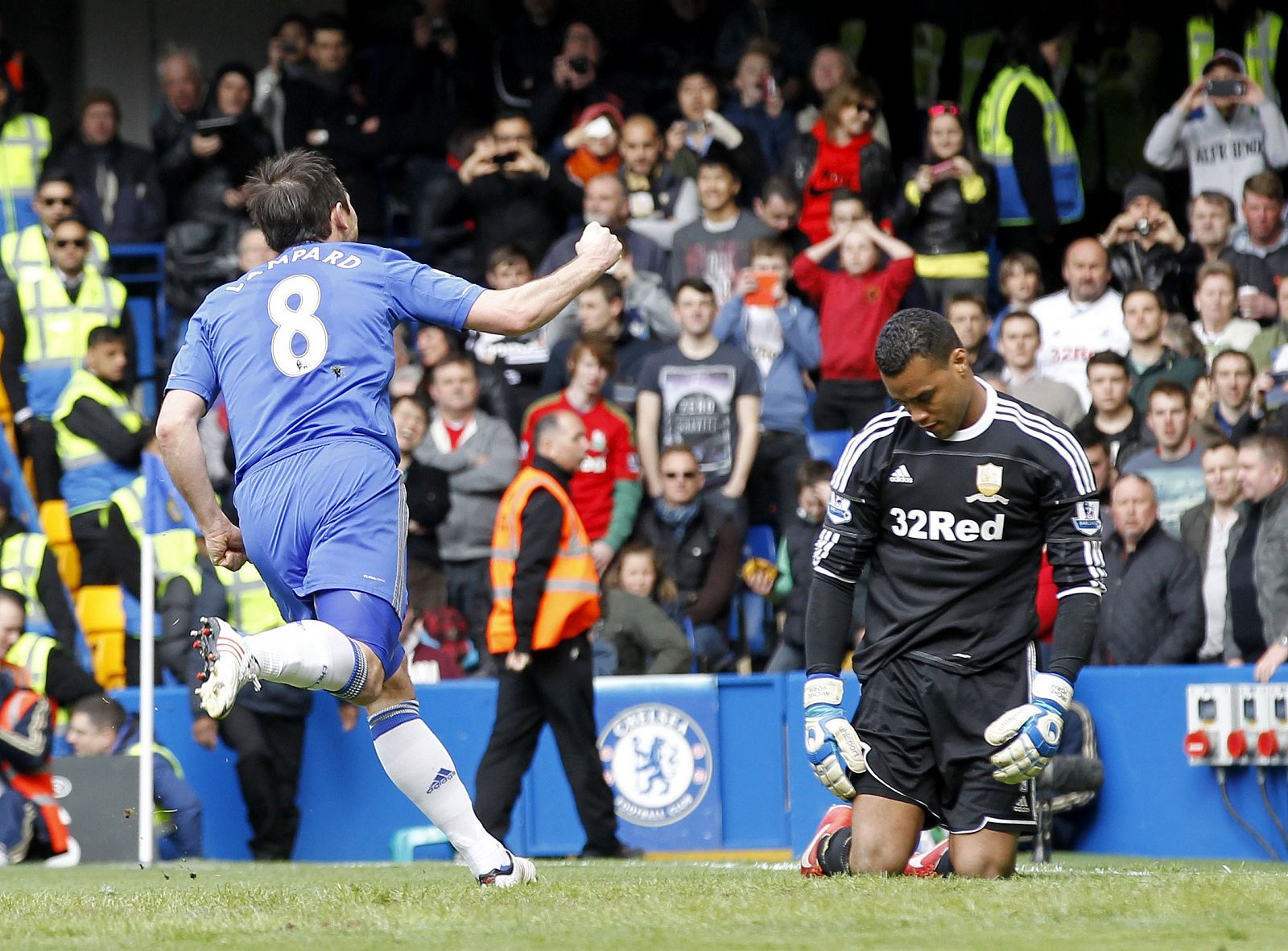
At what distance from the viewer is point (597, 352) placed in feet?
40.5

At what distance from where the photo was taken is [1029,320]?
481 inches

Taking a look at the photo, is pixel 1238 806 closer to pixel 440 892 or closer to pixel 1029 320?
pixel 1029 320

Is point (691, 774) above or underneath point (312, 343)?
underneath

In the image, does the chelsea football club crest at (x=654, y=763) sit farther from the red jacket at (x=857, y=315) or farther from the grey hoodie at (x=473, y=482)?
the red jacket at (x=857, y=315)

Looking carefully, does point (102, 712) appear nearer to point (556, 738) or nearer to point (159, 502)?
point (159, 502)

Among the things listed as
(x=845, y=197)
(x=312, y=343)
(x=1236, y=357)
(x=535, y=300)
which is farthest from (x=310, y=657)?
(x=845, y=197)

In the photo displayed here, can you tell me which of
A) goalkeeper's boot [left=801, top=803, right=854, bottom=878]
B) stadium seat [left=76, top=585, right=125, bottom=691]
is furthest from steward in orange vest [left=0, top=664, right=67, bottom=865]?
goalkeeper's boot [left=801, top=803, right=854, bottom=878]

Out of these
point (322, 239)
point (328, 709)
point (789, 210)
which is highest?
point (789, 210)

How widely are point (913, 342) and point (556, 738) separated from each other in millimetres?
4285

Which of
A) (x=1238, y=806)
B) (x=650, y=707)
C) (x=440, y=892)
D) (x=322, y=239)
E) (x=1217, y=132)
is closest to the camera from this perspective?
(x=440, y=892)

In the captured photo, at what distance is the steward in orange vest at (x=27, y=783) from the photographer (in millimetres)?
10633

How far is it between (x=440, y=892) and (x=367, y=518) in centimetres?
112

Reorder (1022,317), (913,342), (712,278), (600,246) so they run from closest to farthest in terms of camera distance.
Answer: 1. (600,246)
2. (913,342)
3. (1022,317)
4. (712,278)

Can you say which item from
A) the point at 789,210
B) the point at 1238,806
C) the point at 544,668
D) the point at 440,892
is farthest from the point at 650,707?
the point at 440,892
